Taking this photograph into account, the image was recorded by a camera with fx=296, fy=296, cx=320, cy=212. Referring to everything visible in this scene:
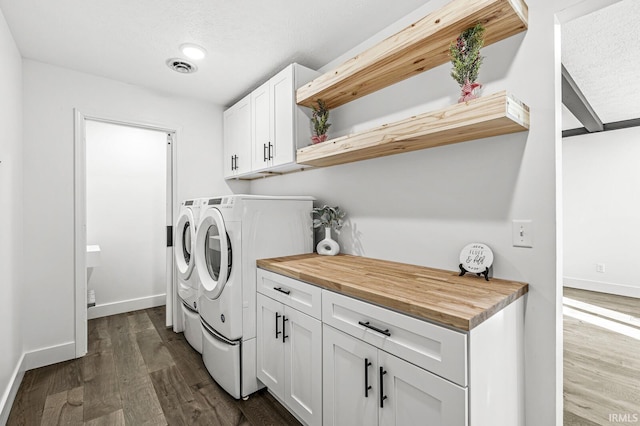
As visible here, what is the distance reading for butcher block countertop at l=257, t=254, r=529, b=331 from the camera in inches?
40.1

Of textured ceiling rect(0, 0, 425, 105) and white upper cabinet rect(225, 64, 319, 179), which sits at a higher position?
textured ceiling rect(0, 0, 425, 105)

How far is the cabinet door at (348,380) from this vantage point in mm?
1234

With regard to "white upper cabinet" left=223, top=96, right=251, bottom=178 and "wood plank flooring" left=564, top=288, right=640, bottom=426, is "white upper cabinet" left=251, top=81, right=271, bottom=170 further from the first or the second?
"wood plank flooring" left=564, top=288, right=640, bottom=426

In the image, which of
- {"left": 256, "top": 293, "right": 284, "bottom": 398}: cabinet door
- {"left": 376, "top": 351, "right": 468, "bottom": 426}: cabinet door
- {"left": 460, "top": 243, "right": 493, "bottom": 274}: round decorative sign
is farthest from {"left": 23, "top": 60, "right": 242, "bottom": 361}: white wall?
{"left": 460, "top": 243, "right": 493, "bottom": 274}: round decorative sign

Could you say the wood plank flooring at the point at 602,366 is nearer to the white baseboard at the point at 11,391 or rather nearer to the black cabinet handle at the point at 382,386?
the black cabinet handle at the point at 382,386

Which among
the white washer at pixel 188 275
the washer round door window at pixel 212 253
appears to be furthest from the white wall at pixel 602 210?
the white washer at pixel 188 275

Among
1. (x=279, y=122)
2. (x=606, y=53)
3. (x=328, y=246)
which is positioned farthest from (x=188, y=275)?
(x=606, y=53)

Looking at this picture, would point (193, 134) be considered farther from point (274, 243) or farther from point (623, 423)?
point (623, 423)

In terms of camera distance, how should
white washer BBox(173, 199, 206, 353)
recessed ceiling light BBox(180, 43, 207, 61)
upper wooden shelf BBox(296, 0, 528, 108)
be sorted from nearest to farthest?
upper wooden shelf BBox(296, 0, 528, 108) → recessed ceiling light BBox(180, 43, 207, 61) → white washer BBox(173, 199, 206, 353)

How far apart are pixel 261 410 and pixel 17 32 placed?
2.95 m

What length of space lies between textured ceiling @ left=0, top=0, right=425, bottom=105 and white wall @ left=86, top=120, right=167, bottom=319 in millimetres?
1202

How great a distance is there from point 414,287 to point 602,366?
208 centimetres

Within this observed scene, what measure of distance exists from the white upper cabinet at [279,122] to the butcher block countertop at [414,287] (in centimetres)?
91

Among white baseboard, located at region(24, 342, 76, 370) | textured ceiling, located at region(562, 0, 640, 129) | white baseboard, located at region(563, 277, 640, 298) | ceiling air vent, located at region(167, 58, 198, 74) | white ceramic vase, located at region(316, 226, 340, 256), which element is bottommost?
white baseboard, located at region(24, 342, 76, 370)
